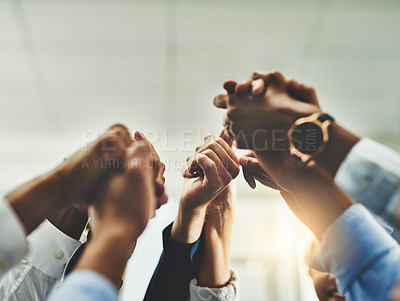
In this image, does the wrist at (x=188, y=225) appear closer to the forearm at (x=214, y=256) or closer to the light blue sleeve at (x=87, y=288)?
the forearm at (x=214, y=256)

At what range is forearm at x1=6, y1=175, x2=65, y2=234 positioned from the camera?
0.39m

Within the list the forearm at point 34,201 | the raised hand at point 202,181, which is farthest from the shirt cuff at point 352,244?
the forearm at point 34,201

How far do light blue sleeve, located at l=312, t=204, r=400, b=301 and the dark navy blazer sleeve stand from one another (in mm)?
253

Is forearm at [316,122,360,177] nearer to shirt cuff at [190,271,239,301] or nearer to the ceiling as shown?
shirt cuff at [190,271,239,301]

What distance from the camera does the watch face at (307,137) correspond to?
0.42 meters

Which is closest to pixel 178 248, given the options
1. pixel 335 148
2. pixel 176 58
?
pixel 335 148

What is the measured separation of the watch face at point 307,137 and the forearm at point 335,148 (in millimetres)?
12

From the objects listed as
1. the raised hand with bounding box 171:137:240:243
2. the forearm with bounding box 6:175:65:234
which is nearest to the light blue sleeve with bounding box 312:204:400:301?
the raised hand with bounding box 171:137:240:243

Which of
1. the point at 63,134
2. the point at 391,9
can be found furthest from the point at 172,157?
the point at 391,9

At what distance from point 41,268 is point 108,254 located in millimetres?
423

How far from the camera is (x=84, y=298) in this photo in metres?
0.29

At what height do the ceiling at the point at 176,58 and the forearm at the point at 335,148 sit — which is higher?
the forearm at the point at 335,148

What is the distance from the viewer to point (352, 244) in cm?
42

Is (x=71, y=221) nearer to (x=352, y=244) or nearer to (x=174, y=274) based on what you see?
(x=174, y=274)
